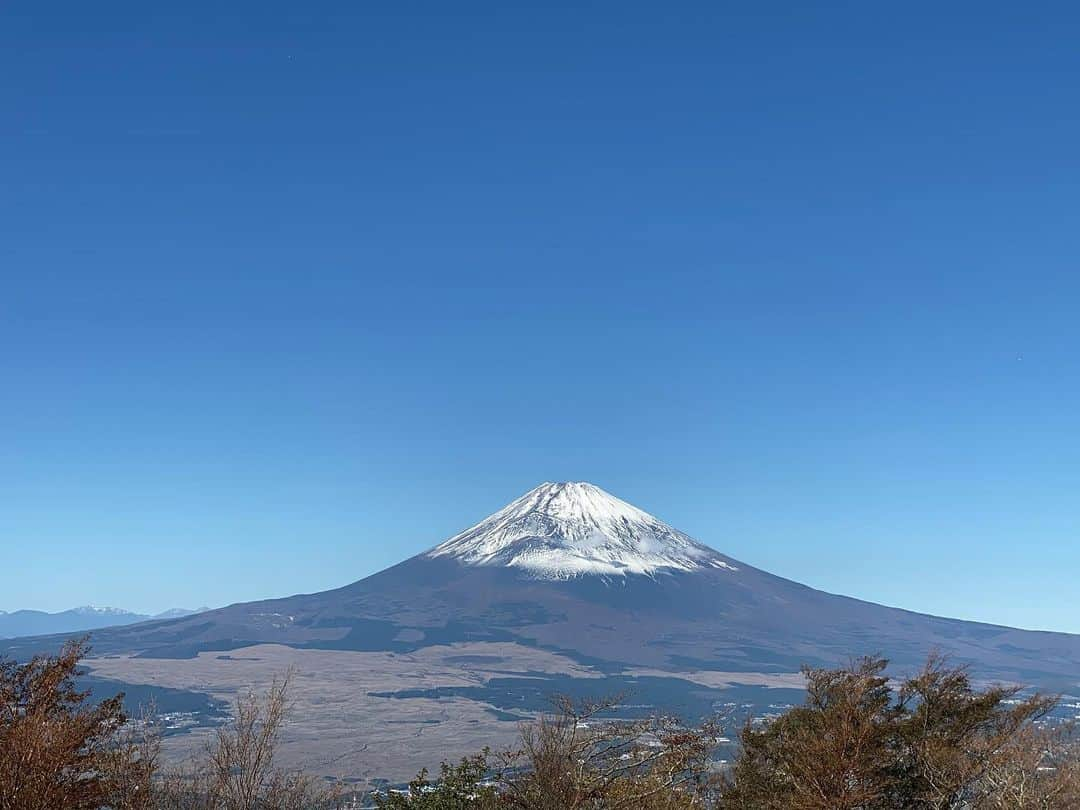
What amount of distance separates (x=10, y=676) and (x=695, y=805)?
14.4m

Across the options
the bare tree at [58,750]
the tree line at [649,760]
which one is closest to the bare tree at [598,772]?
the tree line at [649,760]

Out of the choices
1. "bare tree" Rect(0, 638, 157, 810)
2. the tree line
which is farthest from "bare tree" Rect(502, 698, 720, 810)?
"bare tree" Rect(0, 638, 157, 810)

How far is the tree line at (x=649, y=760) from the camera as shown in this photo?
15.6 m

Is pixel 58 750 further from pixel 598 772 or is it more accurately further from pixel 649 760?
pixel 649 760

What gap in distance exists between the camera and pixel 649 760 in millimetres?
21250

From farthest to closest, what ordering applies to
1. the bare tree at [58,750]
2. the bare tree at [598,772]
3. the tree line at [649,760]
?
the bare tree at [598,772], the tree line at [649,760], the bare tree at [58,750]

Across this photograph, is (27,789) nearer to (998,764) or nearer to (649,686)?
(998,764)

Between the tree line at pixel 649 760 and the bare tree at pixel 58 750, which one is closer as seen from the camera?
the bare tree at pixel 58 750

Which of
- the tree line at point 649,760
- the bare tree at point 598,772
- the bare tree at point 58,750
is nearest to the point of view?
the bare tree at point 58,750

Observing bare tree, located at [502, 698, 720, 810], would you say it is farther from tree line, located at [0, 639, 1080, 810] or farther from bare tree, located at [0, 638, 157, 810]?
bare tree, located at [0, 638, 157, 810]

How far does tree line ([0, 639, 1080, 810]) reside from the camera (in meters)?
15.6

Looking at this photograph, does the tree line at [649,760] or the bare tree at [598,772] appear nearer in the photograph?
the tree line at [649,760]

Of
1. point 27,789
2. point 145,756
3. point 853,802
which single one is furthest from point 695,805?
point 27,789

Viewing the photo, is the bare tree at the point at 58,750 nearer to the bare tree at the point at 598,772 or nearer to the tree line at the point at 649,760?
the tree line at the point at 649,760
